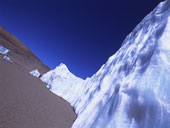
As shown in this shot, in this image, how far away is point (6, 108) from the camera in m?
1.82

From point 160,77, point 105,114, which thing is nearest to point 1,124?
point 105,114

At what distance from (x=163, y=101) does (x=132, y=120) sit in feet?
1.34

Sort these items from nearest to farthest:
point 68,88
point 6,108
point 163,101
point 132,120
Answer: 1. point 163,101
2. point 132,120
3. point 6,108
4. point 68,88

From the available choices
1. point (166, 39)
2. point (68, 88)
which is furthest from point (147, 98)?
point (68, 88)

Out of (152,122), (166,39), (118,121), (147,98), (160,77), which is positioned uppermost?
(166,39)

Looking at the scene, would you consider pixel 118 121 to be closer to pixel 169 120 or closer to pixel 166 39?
pixel 169 120

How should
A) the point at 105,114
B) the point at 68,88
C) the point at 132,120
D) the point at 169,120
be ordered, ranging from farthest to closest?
the point at 68,88 → the point at 105,114 → the point at 132,120 → the point at 169,120

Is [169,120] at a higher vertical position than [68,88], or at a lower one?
lower

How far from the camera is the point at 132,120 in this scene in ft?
3.83

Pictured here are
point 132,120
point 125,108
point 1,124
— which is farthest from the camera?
point 1,124

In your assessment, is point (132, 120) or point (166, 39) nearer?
point (132, 120)

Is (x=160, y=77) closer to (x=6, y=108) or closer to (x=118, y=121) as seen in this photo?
(x=118, y=121)

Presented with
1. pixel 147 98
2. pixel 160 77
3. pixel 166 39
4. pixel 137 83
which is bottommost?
pixel 147 98

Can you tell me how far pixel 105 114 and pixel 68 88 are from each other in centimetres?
596
